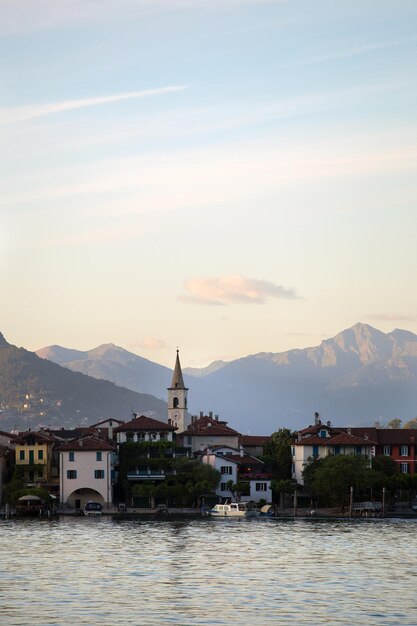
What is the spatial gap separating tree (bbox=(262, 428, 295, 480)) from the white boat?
47.3ft

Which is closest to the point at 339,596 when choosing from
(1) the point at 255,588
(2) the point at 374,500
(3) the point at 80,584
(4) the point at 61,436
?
(1) the point at 255,588

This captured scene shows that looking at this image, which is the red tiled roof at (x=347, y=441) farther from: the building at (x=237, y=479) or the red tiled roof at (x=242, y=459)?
the red tiled roof at (x=242, y=459)

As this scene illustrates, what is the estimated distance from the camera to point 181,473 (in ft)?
431

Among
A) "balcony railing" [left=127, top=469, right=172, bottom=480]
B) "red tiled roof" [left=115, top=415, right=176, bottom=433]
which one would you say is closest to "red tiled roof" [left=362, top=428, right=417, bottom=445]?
"red tiled roof" [left=115, top=415, right=176, bottom=433]

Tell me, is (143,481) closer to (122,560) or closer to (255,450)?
(255,450)

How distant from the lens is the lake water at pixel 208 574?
58344 millimetres

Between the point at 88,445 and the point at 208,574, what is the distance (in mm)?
59593

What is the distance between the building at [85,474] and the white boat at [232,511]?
38.4 feet

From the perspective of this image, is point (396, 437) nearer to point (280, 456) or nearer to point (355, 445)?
point (355, 445)

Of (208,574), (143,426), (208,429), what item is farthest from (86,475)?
(208,574)

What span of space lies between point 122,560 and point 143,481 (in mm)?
51921

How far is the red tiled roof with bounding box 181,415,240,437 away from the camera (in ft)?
483

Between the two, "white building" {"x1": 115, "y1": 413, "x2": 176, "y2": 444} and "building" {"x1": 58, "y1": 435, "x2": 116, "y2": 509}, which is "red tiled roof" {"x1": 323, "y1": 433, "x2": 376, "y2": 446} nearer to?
"white building" {"x1": 115, "y1": 413, "x2": 176, "y2": 444}

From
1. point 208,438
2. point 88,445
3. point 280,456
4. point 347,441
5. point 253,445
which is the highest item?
point 208,438
